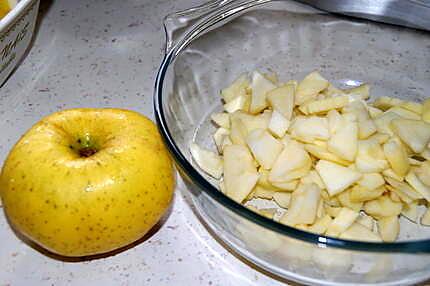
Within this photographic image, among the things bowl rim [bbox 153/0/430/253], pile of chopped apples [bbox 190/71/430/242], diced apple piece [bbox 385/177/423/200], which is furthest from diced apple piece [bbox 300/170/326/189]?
bowl rim [bbox 153/0/430/253]

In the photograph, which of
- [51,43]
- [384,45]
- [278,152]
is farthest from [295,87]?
[51,43]

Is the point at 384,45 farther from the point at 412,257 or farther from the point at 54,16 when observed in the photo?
the point at 54,16

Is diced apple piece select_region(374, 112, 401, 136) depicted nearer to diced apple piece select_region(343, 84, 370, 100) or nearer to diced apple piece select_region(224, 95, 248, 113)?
diced apple piece select_region(343, 84, 370, 100)

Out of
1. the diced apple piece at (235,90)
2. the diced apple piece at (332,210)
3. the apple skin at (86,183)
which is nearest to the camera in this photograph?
the apple skin at (86,183)

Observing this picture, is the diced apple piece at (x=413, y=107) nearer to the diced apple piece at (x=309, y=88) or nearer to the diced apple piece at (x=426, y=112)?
the diced apple piece at (x=426, y=112)

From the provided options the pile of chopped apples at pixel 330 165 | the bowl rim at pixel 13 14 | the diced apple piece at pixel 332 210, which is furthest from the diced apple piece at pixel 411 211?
the bowl rim at pixel 13 14

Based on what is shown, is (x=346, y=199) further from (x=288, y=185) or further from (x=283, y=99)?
(x=283, y=99)
